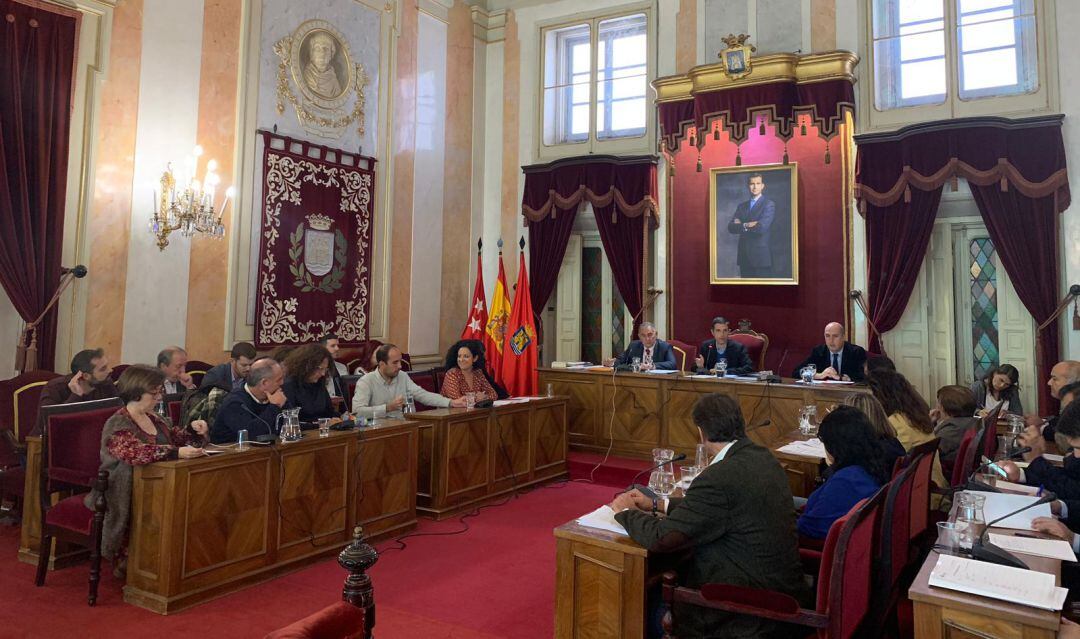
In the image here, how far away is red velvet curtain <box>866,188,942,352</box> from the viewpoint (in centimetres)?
746

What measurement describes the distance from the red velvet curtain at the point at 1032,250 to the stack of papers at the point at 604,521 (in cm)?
597

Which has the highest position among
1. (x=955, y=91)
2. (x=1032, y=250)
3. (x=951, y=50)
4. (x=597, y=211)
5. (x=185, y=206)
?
(x=951, y=50)

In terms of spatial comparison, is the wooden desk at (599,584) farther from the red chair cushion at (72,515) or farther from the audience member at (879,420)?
the red chair cushion at (72,515)

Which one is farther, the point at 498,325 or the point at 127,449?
the point at 498,325

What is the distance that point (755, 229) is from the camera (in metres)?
8.42

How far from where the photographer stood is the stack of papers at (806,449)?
405cm

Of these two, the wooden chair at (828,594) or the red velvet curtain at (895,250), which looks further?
the red velvet curtain at (895,250)

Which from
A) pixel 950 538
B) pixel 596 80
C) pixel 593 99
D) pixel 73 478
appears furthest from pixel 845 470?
pixel 596 80

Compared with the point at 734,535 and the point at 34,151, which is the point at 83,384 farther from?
the point at 734,535

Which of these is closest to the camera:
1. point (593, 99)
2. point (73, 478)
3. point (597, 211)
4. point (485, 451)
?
point (73, 478)

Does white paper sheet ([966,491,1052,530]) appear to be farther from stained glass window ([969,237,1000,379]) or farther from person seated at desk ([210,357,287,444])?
stained glass window ([969,237,1000,379])

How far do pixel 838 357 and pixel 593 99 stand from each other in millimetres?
4702

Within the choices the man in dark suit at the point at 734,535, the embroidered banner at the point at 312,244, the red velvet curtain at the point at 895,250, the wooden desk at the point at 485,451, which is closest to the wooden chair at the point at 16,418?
the embroidered banner at the point at 312,244

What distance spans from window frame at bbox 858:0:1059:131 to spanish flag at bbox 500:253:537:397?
171 inches
